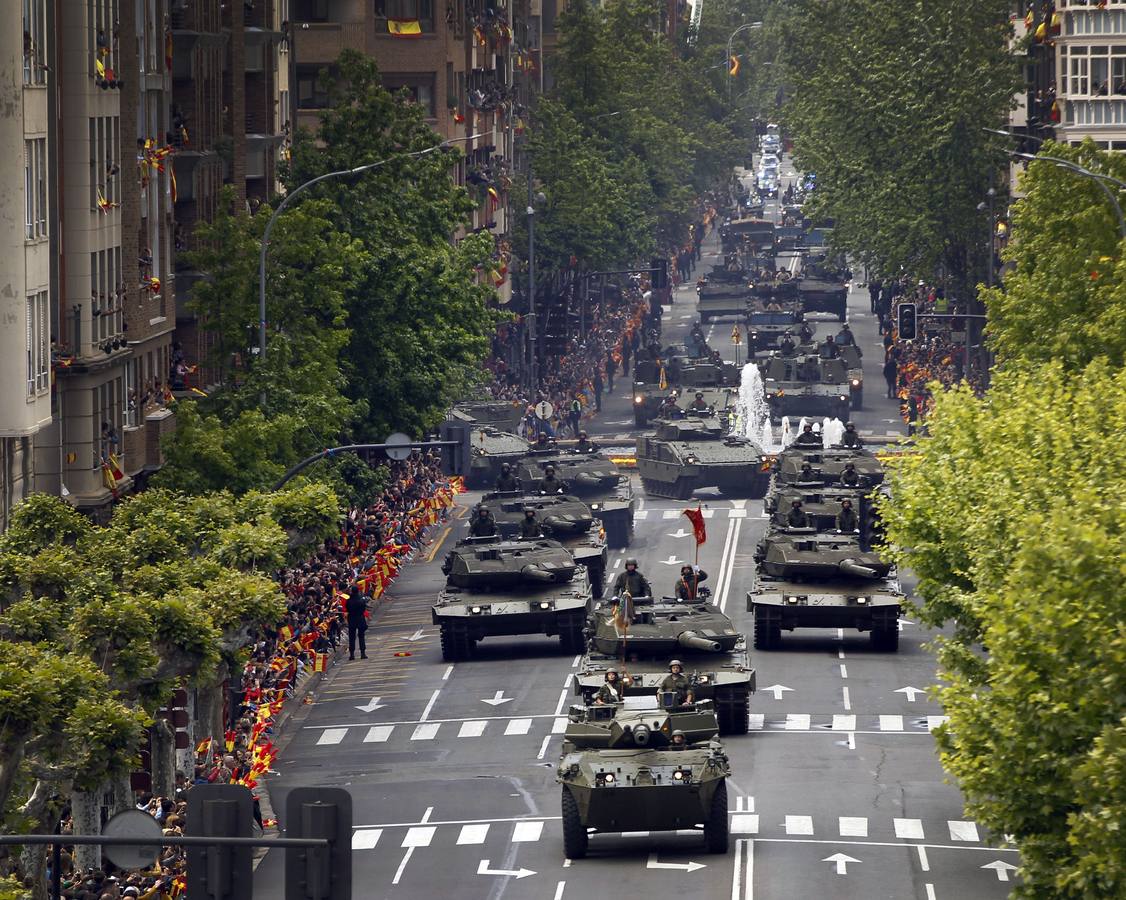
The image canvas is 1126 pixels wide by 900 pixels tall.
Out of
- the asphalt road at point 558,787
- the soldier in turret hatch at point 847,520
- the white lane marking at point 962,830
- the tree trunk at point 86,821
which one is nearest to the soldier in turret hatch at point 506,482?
the asphalt road at point 558,787

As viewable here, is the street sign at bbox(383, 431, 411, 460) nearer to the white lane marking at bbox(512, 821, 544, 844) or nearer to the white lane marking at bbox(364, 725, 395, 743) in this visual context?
the white lane marking at bbox(364, 725, 395, 743)

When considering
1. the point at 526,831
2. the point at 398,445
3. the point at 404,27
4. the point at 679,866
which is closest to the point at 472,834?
the point at 526,831

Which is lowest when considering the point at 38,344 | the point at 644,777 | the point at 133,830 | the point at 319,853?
the point at 644,777

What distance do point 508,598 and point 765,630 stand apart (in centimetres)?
503

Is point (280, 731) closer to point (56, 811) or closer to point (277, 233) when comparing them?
point (277, 233)

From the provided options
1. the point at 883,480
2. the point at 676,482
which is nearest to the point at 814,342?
the point at 676,482

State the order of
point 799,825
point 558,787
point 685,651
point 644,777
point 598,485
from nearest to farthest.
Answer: point 644,777
point 799,825
point 558,787
point 685,651
point 598,485

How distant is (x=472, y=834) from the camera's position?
40844 mm

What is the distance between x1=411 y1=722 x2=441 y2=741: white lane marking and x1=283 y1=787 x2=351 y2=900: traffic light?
1130 inches

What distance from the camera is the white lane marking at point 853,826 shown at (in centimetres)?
4000

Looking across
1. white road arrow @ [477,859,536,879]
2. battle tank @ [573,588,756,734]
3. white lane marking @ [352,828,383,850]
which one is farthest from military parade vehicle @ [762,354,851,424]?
white road arrow @ [477,859,536,879]

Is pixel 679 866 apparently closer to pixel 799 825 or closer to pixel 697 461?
pixel 799 825

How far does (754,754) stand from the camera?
45688 mm

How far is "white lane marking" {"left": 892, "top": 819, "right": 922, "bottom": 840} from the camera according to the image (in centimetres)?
3997
